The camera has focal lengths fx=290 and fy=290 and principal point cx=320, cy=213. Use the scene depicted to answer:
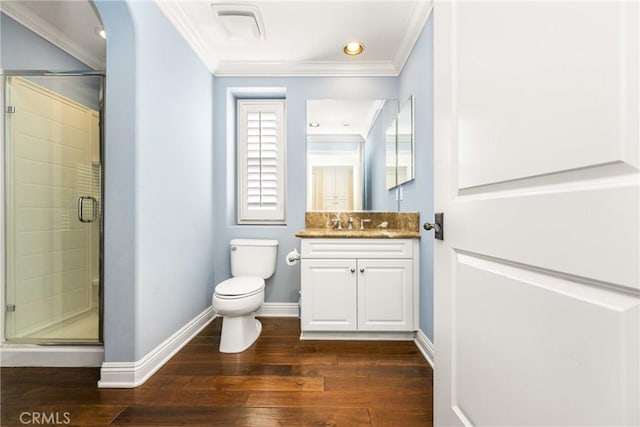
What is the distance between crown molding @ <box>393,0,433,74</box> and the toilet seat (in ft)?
7.20

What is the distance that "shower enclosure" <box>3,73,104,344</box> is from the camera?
188 centimetres

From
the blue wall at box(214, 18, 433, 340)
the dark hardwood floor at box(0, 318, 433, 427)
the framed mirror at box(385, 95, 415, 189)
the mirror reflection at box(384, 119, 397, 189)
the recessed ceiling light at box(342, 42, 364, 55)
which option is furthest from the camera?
the blue wall at box(214, 18, 433, 340)

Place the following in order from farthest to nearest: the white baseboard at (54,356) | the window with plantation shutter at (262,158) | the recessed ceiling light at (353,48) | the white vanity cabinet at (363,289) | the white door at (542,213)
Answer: the window with plantation shutter at (262,158) → the recessed ceiling light at (353,48) → the white vanity cabinet at (363,289) → the white baseboard at (54,356) → the white door at (542,213)

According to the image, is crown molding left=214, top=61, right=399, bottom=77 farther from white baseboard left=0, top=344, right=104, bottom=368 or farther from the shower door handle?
white baseboard left=0, top=344, right=104, bottom=368

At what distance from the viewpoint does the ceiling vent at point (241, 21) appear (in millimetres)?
1990

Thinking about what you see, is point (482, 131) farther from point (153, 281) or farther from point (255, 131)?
point (255, 131)

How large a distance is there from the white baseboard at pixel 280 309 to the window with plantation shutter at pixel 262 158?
81 cm

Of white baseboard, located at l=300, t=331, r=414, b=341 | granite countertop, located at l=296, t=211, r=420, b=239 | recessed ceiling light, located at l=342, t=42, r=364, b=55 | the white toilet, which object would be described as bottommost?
white baseboard, located at l=300, t=331, r=414, b=341

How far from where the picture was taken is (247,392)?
1.56 m

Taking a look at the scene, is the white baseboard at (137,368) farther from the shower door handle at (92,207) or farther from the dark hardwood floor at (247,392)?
the shower door handle at (92,207)

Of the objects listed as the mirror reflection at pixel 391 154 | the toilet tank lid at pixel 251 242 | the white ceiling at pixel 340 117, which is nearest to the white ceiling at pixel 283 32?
the white ceiling at pixel 340 117

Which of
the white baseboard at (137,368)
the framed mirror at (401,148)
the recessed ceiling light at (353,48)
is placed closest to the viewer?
the white baseboard at (137,368)

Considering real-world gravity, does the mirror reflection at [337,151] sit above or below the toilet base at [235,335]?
above

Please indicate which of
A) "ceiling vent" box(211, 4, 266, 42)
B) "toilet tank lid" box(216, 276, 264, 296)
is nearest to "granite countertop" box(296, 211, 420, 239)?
"toilet tank lid" box(216, 276, 264, 296)
